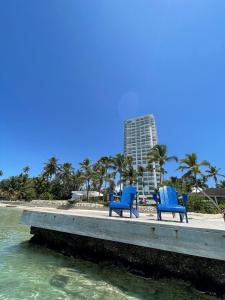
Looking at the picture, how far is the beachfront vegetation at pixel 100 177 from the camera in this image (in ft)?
120

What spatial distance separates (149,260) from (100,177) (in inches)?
1736

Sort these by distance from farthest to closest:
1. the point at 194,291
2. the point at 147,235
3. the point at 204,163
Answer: the point at 204,163, the point at 147,235, the point at 194,291

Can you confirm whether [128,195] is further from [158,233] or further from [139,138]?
[139,138]

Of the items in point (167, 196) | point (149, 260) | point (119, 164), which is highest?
point (119, 164)

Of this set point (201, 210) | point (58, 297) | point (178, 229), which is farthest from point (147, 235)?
point (201, 210)

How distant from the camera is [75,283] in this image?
421 centimetres

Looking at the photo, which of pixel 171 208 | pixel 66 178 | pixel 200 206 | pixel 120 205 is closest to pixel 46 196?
pixel 66 178

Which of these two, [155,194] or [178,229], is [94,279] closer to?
[178,229]

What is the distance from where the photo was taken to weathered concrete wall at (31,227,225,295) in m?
4.03

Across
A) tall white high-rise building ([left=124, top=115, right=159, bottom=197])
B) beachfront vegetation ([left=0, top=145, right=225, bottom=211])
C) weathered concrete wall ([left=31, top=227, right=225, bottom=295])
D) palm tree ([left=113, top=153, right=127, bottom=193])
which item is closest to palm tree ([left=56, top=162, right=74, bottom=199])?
beachfront vegetation ([left=0, top=145, right=225, bottom=211])

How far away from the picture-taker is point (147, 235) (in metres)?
4.36

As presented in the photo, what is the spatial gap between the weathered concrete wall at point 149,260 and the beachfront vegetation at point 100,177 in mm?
26372

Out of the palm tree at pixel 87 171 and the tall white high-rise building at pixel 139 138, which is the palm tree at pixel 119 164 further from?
the tall white high-rise building at pixel 139 138

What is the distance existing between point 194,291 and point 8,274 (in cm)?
386
